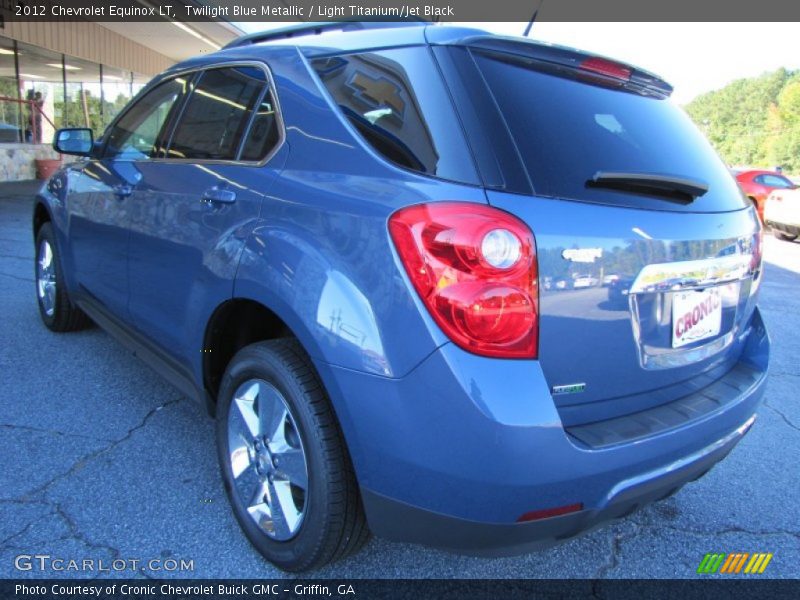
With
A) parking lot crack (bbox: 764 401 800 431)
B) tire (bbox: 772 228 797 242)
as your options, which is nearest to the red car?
tire (bbox: 772 228 797 242)

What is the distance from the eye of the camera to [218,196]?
7.48 feet

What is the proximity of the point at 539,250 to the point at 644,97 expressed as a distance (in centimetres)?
108

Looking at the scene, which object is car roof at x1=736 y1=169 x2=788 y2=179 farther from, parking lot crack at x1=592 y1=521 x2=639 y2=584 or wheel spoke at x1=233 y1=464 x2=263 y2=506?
wheel spoke at x1=233 y1=464 x2=263 y2=506

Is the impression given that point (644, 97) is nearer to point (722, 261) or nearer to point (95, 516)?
point (722, 261)

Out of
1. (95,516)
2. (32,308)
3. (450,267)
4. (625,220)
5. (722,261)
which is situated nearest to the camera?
(450,267)

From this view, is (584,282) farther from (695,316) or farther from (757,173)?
(757,173)

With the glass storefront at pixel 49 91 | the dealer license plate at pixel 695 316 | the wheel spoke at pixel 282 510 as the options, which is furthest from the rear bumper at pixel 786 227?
the glass storefront at pixel 49 91

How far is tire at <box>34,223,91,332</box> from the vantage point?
4.12 metres

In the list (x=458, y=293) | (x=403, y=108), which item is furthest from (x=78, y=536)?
(x=403, y=108)

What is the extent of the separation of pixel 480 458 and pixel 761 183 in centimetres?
1734

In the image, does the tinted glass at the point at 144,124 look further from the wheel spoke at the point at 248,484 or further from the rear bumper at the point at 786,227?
the rear bumper at the point at 786,227

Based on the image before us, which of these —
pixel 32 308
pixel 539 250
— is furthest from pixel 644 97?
pixel 32 308

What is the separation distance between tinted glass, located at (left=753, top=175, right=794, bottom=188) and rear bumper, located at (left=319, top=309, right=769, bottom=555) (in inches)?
662

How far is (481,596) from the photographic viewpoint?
2072mm
